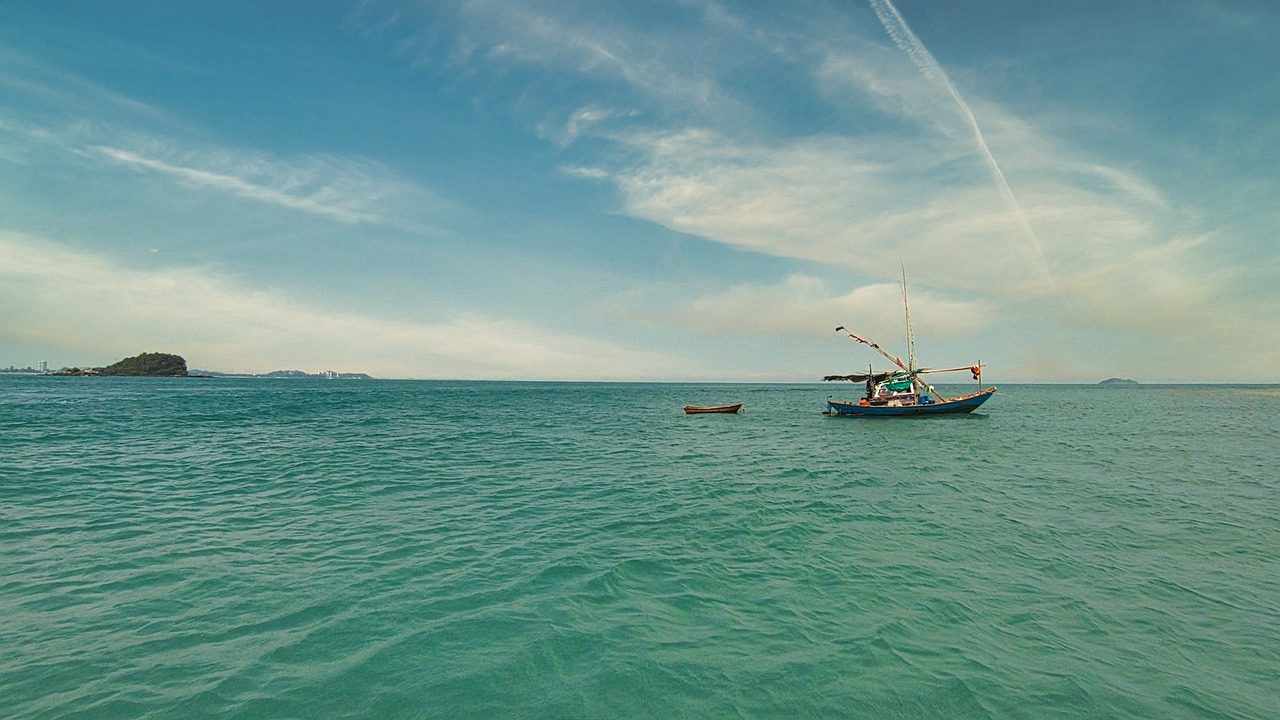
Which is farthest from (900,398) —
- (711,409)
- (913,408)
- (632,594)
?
(632,594)

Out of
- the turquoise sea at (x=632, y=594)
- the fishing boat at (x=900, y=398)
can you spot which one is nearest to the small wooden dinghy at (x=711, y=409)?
the fishing boat at (x=900, y=398)

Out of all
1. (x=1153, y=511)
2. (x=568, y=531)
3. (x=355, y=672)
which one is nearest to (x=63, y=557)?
(x=355, y=672)

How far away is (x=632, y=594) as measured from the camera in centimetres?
1034

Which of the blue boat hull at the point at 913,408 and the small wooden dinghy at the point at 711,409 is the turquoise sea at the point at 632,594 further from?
the small wooden dinghy at the point at 711,409

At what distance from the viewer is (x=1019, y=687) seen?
23.8 ft

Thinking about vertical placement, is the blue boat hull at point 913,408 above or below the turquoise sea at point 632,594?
above

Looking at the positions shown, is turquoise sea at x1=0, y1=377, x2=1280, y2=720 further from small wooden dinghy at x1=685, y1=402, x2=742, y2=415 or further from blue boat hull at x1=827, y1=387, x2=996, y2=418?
A: small wooden dinghy at x1=685, y1=402, x2=742, y2=415

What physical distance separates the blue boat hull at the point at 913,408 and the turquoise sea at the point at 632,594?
32710 millimetres

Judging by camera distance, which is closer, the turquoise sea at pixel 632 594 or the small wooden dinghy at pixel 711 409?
the turquoise sea at pixel 632 594

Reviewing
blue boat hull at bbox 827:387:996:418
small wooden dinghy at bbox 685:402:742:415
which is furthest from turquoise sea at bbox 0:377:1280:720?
small wooden dinghy at bbox 685:402:742:415

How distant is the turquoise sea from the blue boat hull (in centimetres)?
3271

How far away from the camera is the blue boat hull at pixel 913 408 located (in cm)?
5617

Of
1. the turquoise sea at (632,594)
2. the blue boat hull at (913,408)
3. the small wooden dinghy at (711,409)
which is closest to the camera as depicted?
the turquoise sea at (632,594)

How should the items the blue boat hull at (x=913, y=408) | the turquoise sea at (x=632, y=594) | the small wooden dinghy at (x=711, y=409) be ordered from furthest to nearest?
the small wooden dinghy at (x=711, y=409), the blue boat hull at (x=913, y=408), the turquoise sea at (x=632, y=594)
